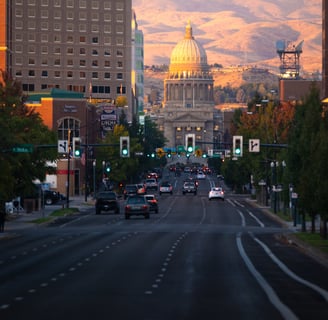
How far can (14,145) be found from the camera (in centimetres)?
5894

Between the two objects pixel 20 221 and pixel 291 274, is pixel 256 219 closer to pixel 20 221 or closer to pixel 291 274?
pixel 20 221

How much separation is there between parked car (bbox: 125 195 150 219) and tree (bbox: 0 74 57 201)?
624 cm

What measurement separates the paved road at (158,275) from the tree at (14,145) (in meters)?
3.34

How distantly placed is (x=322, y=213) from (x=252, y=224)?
24.4 metres

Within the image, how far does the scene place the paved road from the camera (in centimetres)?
2378

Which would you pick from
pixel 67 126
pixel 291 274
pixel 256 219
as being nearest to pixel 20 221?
pixel 256 219

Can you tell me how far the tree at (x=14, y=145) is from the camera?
187 feet

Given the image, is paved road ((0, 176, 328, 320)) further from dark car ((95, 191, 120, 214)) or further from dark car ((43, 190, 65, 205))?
dark car ((43, 190, 65, 205))

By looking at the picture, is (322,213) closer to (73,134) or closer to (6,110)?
(6,110)

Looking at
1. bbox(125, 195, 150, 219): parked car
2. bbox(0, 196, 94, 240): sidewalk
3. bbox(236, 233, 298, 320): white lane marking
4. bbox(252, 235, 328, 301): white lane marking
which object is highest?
bbox(125, 195, 150, 219): parked car

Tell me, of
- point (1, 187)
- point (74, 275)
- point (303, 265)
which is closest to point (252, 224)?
point (1, 187)

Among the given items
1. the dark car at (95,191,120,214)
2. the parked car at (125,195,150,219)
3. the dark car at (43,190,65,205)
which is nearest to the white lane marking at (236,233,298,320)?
the parked car at (125,195,150,219)

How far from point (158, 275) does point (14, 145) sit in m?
27.4

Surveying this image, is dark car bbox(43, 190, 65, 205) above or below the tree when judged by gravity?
below
